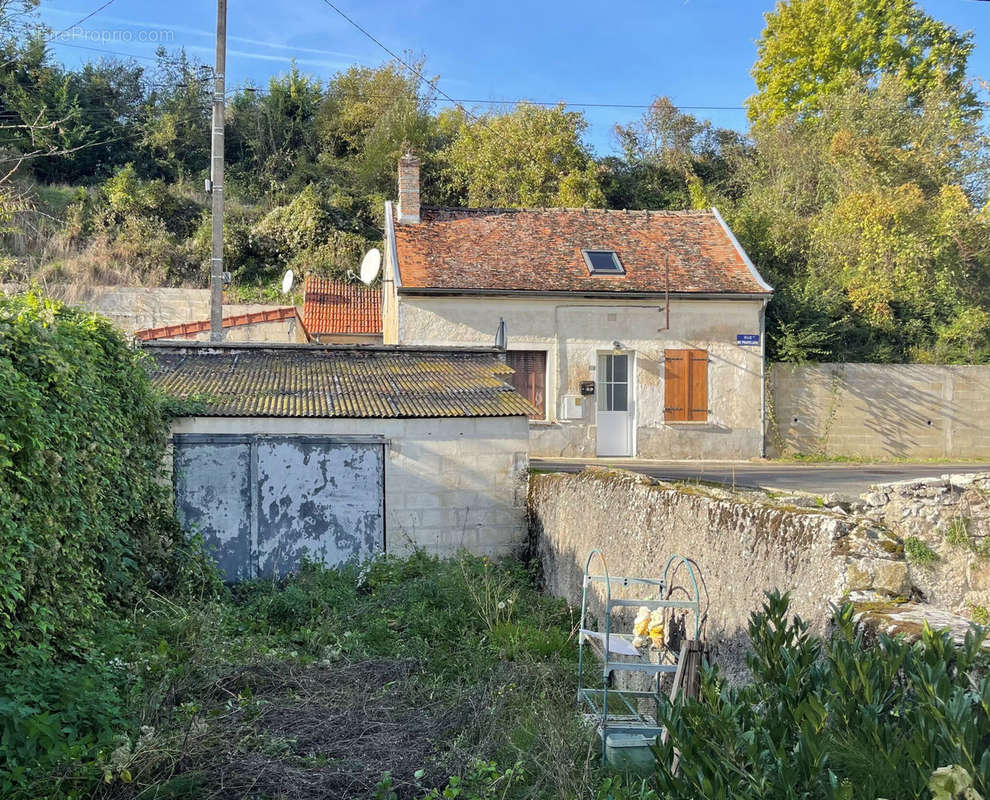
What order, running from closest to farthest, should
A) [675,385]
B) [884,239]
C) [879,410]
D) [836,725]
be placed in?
[836,725], [675,385], [879,410], [884,239]

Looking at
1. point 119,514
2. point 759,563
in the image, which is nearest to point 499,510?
point 119,514

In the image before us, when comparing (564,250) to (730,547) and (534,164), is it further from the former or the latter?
(730,547)

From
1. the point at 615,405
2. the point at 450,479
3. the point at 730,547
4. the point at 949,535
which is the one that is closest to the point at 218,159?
the point at 615,405

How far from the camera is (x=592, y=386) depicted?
17906 millimetres

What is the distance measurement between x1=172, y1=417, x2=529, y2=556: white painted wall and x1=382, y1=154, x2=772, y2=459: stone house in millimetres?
6767

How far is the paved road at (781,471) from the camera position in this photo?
43.5 feet

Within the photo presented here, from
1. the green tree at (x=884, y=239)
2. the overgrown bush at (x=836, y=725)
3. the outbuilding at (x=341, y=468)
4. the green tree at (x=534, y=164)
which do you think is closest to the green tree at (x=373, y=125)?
the green tree at (x=534, y=164)

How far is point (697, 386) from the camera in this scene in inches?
715

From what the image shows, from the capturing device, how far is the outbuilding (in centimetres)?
1000

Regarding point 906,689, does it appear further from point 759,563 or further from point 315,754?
point 315,754

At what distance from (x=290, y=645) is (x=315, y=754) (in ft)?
8.57

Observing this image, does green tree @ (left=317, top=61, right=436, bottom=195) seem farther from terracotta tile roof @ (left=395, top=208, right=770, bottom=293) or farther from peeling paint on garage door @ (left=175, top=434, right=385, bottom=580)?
peeling paint on garage door @ (left=175, top=434, right=385, bottom=580)

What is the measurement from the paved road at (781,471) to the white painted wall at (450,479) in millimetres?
2864

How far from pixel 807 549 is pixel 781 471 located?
12243 mm
